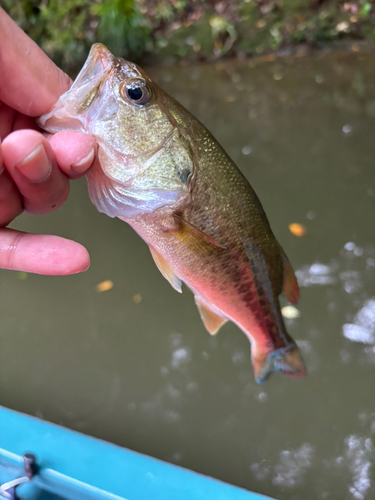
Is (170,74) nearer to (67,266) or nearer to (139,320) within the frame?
(139,320)

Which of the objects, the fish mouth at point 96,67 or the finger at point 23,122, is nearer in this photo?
the fish mouth at point 96,67

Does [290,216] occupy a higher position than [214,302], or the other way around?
[290,216]

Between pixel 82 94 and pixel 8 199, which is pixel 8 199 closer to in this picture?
pixel 8 199

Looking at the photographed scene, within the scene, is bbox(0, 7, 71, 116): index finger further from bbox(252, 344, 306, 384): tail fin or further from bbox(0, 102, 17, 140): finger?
bbox(252, 344, 306, 384): tail fin

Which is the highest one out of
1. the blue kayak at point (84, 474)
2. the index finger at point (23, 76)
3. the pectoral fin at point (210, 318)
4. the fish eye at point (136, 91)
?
the index finger at point (23, 76)

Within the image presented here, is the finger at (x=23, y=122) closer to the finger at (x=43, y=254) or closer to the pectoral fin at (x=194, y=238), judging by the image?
the finger at (x=43, y=254)

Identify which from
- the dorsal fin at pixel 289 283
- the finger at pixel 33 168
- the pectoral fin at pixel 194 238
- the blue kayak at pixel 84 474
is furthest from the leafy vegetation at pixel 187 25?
the blue kayak at pixel 84 474

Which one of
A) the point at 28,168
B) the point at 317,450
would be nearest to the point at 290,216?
the point at 317,450
